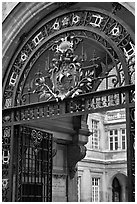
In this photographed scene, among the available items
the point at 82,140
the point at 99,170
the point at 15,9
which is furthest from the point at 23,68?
the point at 99,170

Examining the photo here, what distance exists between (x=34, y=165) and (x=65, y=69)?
2476 millimetres

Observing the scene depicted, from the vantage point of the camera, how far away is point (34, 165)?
29.5 feet

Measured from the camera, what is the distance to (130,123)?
6.34 meters

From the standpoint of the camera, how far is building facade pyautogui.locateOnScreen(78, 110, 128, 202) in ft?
80.8

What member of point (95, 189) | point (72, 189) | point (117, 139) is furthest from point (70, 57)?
point (117, 139)

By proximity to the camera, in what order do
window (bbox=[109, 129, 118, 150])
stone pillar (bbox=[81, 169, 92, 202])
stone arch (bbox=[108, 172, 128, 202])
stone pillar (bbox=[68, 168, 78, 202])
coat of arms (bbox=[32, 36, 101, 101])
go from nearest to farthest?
coat of arms (bbox=[32, 36, 101, 101]) < stone pillar (bbox=[68, 168, 78, 202]) < stone pillar (bbox=[81, 169, 92, 202]) < stone arch (bbox=[108, 172, 128, 202]) < window (bbox=[109, 129, 118, 150])

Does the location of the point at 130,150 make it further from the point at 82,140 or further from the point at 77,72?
the point at 82,140

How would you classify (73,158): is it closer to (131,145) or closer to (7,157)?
(7,157)

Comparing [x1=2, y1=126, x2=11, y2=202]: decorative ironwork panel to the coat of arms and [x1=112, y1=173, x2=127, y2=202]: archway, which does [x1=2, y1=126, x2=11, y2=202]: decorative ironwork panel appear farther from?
[x1=112, y1=173, x2=127, y2=202]: archway

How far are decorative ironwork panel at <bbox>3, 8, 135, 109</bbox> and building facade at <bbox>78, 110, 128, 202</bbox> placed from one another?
16.4m

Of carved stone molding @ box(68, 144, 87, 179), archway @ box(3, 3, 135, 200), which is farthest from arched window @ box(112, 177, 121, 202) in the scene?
archway @ box(3, 3, 135, 200)

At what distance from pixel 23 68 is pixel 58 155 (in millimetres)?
3343

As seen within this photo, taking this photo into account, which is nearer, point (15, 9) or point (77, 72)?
point (77, 72)

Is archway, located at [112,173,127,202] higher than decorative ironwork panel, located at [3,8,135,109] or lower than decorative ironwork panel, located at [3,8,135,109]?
lower
